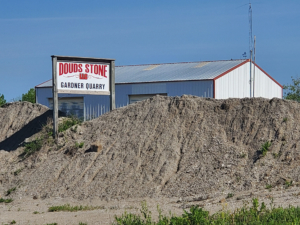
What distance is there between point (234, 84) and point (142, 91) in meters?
5.90

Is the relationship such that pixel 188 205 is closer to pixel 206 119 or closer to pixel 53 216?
pixel 53 216

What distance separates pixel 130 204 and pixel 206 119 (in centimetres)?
500

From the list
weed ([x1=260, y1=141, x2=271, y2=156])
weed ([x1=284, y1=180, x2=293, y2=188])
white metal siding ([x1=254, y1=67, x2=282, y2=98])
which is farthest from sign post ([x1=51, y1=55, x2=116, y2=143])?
white metal siding ([x1=254, y1=67, x2=282, y2=98])

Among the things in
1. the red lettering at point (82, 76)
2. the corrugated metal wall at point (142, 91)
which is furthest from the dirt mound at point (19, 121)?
the corrugated metal wall at point (142, 91)

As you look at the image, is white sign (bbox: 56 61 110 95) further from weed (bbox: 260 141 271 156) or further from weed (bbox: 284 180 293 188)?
weed (bbox: 284 180 293 188)

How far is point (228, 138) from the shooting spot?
18.2 meters

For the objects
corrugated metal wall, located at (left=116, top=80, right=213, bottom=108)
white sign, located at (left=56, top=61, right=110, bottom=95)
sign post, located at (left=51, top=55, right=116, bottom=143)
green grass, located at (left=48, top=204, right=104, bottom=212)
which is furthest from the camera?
corrugated metal wall, located at (left=116, top=80, right=213, bottom=108)

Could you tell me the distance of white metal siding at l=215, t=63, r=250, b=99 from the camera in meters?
33.9

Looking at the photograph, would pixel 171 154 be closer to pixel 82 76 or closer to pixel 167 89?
pixel 82 76

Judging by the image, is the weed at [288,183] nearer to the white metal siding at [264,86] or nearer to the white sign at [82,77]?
the white sign at [82,77]

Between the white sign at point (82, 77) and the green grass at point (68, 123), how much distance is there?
114cm

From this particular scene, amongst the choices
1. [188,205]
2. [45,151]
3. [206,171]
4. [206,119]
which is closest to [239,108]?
[206,119]

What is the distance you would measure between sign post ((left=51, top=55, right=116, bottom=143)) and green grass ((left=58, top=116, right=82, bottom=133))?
501mm

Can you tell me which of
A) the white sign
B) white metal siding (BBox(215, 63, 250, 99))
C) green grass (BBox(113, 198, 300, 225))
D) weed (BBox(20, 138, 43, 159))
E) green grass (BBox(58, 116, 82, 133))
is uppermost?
white metal siding (BBox(215, 63, 250, 99))
